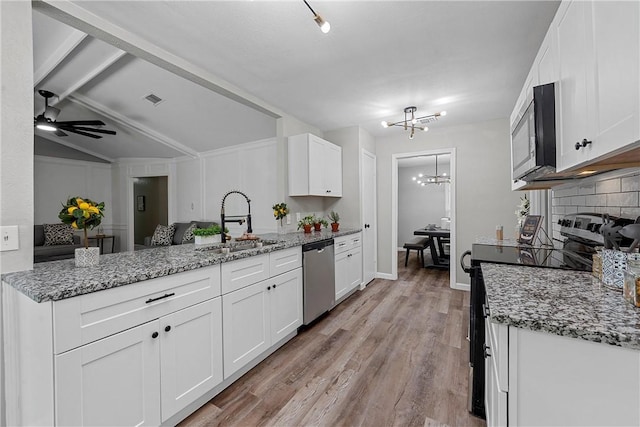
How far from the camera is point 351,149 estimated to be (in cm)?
413

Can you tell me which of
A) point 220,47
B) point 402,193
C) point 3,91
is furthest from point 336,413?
point 402,193

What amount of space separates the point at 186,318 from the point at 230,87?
86.3 inches

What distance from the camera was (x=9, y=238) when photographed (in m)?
1.32

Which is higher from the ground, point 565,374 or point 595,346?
point 595,346

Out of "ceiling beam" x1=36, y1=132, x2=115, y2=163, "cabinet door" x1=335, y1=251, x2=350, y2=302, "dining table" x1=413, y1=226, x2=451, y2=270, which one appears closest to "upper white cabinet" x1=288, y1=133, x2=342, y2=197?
"cabinet door" x1=335, y1=251, x2=350, y2=302

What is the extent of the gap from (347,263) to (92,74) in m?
3.80

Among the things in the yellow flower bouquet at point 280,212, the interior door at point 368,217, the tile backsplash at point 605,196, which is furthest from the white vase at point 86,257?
the interior door at point 368,217

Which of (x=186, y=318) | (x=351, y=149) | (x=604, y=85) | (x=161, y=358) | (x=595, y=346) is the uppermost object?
(x=351, y=149)

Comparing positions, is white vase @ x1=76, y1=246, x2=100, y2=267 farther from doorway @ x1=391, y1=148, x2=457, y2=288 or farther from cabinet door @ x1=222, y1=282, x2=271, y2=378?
doorway @ x1=391, y1=148, x2=457, y2=288

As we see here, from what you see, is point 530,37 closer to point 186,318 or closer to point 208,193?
point 186,318

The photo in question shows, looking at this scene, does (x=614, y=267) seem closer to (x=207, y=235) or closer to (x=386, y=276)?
(x=207, y=235)

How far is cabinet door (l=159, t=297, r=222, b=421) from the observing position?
147 centimetres

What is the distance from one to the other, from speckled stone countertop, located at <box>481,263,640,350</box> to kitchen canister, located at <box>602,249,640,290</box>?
0.12 feet

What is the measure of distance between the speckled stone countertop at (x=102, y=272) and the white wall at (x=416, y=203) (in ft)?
22.1
